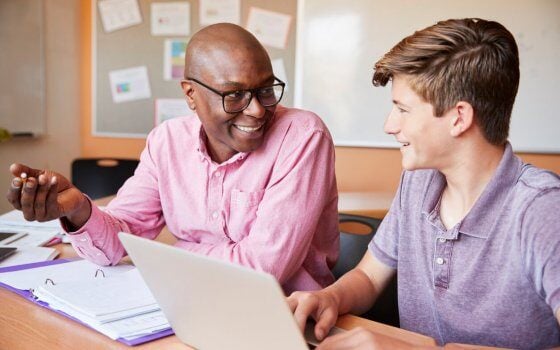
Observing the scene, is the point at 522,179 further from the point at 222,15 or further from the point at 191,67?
the point at 222,15

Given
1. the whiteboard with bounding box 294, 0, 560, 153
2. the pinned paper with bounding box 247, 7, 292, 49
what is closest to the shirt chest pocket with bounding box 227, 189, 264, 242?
the whiteboard with bounding box 294, 0, 560, 153

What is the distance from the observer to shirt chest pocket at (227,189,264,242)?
54.7 inches

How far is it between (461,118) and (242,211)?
0.59m

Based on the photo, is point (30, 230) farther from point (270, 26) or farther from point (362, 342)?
point (270, 26)

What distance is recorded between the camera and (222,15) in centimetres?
346

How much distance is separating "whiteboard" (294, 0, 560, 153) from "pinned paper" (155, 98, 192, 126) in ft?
2.51

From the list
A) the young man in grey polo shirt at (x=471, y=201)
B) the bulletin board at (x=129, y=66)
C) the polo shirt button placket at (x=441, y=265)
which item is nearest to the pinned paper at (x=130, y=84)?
the bulletin board at (x=129, y=66)

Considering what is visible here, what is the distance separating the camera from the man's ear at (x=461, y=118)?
1.03m

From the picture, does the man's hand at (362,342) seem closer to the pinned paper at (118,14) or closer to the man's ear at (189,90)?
the man's ear at (189,90)

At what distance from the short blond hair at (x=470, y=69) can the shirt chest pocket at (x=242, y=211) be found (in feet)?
1.66

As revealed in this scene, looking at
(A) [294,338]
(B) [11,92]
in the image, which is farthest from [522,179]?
(B) [11,92]

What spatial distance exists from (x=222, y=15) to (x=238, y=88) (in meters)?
2.28

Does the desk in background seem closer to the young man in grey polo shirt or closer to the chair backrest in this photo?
the chair backrest

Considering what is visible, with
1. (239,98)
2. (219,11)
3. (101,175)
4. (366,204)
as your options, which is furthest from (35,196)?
(219,11)
